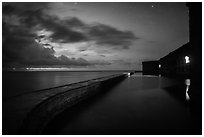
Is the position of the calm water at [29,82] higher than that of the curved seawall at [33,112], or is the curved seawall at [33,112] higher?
the curved seawall at [33,112]

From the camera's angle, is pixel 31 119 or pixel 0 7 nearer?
pixel 31 119

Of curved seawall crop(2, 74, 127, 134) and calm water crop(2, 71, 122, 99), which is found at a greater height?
curved seawall crop(2, 74, 127, 134)

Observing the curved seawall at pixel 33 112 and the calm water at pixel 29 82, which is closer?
the curved seawall at pixel 33 112

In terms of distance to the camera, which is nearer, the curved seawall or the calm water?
the curved seawall

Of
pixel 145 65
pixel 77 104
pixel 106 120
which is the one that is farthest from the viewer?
pixel 145 65

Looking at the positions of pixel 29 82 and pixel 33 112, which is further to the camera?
pixel 29 82

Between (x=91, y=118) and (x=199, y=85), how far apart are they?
16.7ft

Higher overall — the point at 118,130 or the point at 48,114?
the point at 48,114

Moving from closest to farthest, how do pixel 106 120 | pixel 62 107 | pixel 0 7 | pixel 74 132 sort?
1. pixel 0 7
2. pixel 74 132
3. pixel 106 120
4. pixel 62 107

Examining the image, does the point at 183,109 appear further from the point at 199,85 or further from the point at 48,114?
the point at 48,114

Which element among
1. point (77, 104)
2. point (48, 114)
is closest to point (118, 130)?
point (48, 114)

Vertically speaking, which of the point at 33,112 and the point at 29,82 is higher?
the point at 33,112

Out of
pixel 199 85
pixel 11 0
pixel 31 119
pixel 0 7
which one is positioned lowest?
pixel 31 119

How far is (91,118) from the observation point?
20.1 feet
